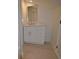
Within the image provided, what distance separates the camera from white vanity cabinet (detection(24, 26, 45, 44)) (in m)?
6.70

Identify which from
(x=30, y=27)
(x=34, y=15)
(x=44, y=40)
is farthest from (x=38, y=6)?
(x=44, y=40)

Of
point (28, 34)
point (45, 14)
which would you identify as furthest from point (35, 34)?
point (45, 14)

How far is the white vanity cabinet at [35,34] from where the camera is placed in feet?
22.0

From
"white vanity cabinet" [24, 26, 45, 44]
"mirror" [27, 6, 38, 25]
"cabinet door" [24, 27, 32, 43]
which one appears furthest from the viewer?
"mirror" [27, 6, 38, 25]

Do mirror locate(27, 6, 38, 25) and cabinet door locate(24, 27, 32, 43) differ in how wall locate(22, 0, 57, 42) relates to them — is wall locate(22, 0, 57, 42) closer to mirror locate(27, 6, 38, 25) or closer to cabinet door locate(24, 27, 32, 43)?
mirror locate(27, 6, 38, 25)

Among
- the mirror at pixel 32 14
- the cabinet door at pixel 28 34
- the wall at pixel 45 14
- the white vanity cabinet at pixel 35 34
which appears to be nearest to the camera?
the white vanity cabinet at pixel 35 34

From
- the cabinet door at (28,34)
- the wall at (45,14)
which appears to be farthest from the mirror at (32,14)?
the cabinet door at (28,34)

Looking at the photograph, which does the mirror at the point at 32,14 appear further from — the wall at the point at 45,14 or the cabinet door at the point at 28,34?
the cabinet door at the point at 28,34

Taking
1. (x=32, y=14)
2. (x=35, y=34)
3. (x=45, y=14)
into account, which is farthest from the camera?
(x=32, y=14)

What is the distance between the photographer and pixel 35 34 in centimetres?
675

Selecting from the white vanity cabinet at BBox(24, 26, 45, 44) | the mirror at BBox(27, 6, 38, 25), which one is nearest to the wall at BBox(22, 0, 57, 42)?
the mirror at BBox(27, 6, 38, 25)

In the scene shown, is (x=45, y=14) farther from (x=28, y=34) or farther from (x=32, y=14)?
(x=28, y=34)
